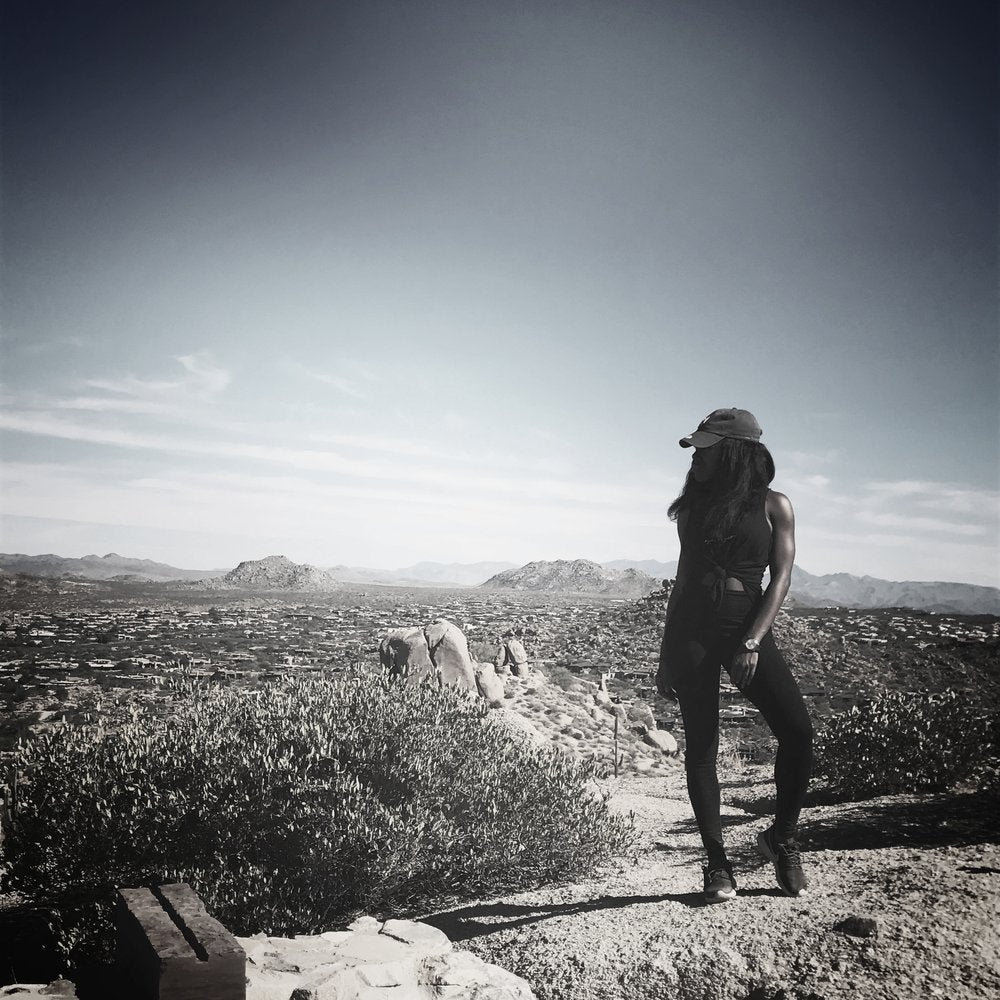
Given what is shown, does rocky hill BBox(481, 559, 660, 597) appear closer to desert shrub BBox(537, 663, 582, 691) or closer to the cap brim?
desert shrub BBox(537, 663, 582, 691)

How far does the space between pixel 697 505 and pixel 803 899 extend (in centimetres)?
174

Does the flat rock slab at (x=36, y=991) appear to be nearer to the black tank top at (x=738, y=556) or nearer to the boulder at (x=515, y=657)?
the black tank top at (x=738, y=556)

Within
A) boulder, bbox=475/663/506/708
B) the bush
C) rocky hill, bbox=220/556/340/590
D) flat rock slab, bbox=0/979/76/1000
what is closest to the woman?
the bush

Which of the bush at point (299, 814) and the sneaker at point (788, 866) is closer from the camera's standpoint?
the sneaker at point (788, 866)

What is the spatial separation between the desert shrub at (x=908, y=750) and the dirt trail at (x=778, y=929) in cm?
194

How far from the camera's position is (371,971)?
2732 millimetres

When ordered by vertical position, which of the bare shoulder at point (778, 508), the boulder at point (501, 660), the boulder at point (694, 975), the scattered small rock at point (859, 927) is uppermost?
the bare shoulder at point (778, 508)

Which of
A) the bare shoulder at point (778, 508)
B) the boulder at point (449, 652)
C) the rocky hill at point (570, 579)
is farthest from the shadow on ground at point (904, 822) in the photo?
the rocky hill at point (570, 579)

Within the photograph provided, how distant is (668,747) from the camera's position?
11.7 metres

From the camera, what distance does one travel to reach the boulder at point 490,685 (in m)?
12.1

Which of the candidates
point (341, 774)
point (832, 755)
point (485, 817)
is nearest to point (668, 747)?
point (832, 755)

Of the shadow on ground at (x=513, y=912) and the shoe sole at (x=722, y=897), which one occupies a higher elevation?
the shoe sole at (x=722, y=897)

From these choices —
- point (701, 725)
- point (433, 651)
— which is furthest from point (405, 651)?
point (701, 725)

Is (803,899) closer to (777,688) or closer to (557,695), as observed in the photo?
(777,688)
